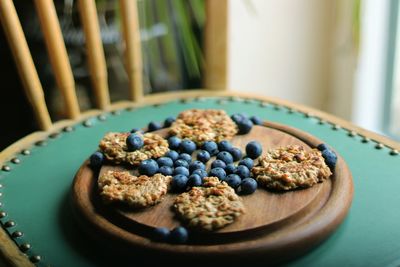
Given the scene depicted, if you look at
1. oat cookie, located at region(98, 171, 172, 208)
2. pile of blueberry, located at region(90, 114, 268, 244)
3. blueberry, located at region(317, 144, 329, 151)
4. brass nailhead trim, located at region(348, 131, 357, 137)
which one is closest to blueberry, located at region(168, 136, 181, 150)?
pile of blueberry, located at region(90, 114, 268, 244)

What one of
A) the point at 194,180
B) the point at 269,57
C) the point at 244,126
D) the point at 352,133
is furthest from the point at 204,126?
the point at 269,57

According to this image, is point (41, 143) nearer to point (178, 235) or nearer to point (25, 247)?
point (25, 247)

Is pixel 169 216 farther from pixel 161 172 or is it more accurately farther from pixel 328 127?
pixel 328 127

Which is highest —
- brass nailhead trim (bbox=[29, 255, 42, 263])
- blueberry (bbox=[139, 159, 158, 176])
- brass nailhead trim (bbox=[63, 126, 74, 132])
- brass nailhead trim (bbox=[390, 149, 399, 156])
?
blueberry (bbox=[139, 159, 158, 176])

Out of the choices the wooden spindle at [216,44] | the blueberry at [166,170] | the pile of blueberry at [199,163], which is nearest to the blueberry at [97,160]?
the pile of blueberry at [199,163]

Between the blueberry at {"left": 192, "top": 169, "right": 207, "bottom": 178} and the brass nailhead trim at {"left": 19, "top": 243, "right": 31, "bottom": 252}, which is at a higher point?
the blueberry at {"left": 192, "top": 169, "right": 207, "bottom": 178}

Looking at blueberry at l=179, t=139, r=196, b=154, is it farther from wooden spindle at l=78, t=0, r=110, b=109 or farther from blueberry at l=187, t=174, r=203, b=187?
wooden spindle at l=78, t=0, r=110, b=109
